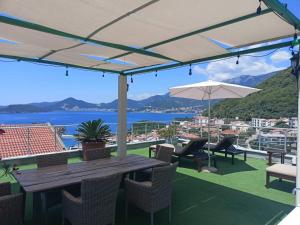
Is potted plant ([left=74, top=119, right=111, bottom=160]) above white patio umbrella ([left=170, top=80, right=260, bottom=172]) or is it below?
below

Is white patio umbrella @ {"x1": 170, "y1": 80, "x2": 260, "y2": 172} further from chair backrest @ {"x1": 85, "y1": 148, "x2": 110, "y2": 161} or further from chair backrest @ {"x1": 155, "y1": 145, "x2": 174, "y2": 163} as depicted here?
chair backrest @ {"x1": 85, "y1": 148, "x2": 110, "y2": 161}

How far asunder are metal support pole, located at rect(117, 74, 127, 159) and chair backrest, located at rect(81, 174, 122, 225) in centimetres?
416

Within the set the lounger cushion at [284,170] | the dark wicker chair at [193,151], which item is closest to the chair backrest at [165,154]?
the dark wicker chair at [193,151]

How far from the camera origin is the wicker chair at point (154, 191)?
3065 millimetres

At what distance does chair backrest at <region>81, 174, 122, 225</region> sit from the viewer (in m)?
2.54

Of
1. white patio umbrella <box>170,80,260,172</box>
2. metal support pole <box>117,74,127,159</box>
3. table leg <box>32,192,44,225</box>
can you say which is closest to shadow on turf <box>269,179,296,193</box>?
white patio umbrella <box>170,80,260,172</box>

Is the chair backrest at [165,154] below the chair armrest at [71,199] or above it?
above

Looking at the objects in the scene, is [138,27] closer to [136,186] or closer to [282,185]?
[136,186]

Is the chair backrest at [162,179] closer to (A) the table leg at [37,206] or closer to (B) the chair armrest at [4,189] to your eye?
(A) the table leg at [37,206]

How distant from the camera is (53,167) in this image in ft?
12.0

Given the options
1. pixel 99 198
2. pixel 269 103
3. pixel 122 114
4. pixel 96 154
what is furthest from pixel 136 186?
pixel 269 103

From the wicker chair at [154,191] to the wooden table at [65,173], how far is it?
1.21 ft

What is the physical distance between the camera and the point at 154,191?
3.07 meters

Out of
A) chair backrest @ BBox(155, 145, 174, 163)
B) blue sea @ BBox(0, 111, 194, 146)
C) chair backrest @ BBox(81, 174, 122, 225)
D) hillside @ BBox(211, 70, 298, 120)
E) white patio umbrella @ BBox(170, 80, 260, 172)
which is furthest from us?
hillside @ BBox(211, 70, 298, 120)
